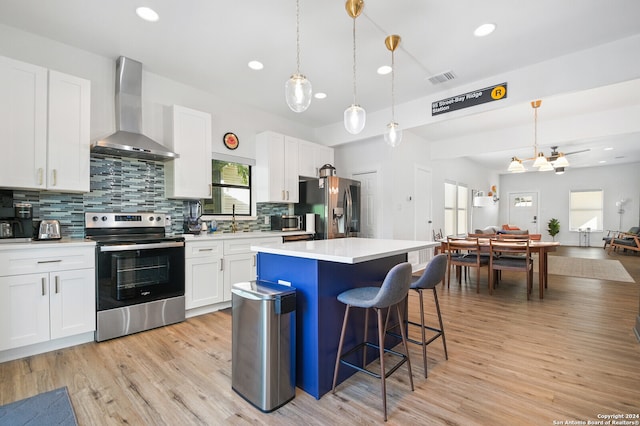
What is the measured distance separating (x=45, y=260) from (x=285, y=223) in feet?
9.45

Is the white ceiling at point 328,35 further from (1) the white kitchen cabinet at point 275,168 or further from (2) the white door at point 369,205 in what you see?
(2) the white door at point 369,205

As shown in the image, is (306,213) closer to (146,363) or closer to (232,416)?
(146,363)

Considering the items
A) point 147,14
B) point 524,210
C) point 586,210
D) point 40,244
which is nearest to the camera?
point 40,244

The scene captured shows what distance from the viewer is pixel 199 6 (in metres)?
2.46

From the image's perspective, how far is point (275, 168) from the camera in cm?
458

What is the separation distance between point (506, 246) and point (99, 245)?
193 inches

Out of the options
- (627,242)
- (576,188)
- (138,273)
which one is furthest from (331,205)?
(576,188)

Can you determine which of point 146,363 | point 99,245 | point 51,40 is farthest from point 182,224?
point 51,40

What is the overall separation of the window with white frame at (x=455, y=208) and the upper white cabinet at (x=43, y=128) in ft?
23.5

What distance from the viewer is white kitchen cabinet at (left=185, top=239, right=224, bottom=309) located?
331 centimetres

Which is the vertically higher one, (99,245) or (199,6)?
(199,6)

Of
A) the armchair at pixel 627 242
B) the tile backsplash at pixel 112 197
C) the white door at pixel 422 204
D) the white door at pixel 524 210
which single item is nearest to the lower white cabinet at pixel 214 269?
the tile backsplash at pixel 112 197

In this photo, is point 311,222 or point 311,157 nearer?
point 311,222

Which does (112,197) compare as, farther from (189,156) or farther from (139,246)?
(189,156)
